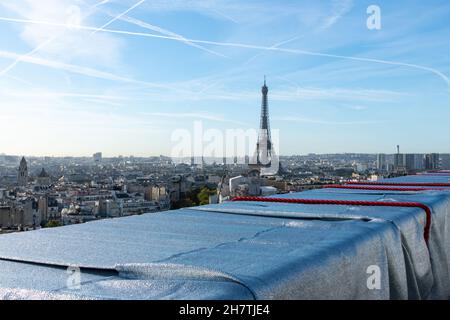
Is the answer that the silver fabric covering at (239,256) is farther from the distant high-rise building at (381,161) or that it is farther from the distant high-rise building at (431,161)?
the distant high-rise building at (381,161)

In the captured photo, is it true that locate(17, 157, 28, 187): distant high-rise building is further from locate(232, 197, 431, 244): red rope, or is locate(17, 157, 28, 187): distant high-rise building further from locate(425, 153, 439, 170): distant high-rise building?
locate(232, 197, 431, 244): red rope

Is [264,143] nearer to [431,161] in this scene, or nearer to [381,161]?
[381,161]

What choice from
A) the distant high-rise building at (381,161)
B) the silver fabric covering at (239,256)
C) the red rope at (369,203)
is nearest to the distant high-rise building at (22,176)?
the distant high-rise building at (381,161)

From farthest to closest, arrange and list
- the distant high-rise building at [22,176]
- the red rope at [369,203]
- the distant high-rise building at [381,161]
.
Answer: the distant high-rise building at [22,176]
the distant high-rise building at [381,161]
the red rope at [369,203]

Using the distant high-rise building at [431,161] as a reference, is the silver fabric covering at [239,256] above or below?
below

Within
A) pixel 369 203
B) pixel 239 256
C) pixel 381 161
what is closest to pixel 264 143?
pixel 381 161

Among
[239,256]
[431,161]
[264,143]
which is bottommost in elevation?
[239,256]

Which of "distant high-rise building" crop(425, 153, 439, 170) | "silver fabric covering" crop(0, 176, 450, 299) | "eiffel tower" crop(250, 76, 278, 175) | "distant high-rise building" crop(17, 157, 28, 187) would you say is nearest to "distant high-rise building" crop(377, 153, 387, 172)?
"eiffel tower" crop(250, 76, 278, 175)

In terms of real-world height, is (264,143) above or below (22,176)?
above

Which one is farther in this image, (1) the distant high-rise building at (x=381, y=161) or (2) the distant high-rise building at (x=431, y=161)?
(1) the distant high-rise building at (x=381, y=161)

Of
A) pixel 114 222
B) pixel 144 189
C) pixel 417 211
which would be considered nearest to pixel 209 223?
pixel 114 222
